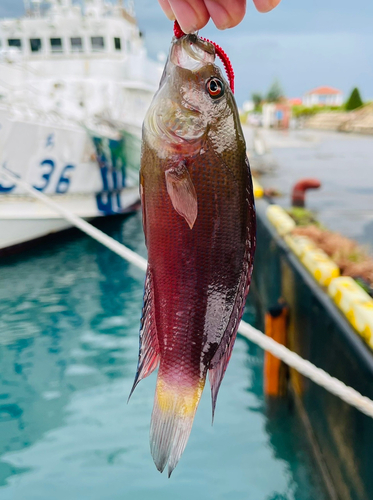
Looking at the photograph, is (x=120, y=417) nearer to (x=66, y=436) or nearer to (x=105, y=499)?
(x=66, y=436)

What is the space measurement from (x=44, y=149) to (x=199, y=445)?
245 inches

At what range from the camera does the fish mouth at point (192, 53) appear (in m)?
1.25

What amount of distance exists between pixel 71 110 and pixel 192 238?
1136cm

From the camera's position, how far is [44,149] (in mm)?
9195

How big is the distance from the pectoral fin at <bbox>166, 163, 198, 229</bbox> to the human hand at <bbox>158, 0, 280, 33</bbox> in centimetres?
31

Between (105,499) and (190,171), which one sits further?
(105,499)

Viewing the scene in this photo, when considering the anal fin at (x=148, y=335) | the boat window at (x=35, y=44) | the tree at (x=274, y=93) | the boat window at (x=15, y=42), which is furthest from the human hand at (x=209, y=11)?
the tree at (x=274, y=93)

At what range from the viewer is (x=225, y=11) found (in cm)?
112

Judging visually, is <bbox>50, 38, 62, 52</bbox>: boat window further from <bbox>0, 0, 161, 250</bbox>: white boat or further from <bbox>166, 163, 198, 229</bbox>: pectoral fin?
<bbox>166, 163, 198, 229</bbox>: pectoral fin

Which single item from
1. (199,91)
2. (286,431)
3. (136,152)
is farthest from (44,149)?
(199,91)

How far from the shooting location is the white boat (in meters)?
9.18

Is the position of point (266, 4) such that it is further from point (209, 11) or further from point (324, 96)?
point (324, 96)

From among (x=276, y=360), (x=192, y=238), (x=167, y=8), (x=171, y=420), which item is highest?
(x=167, y=8)

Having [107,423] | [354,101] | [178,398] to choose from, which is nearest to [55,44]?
[107,423]
